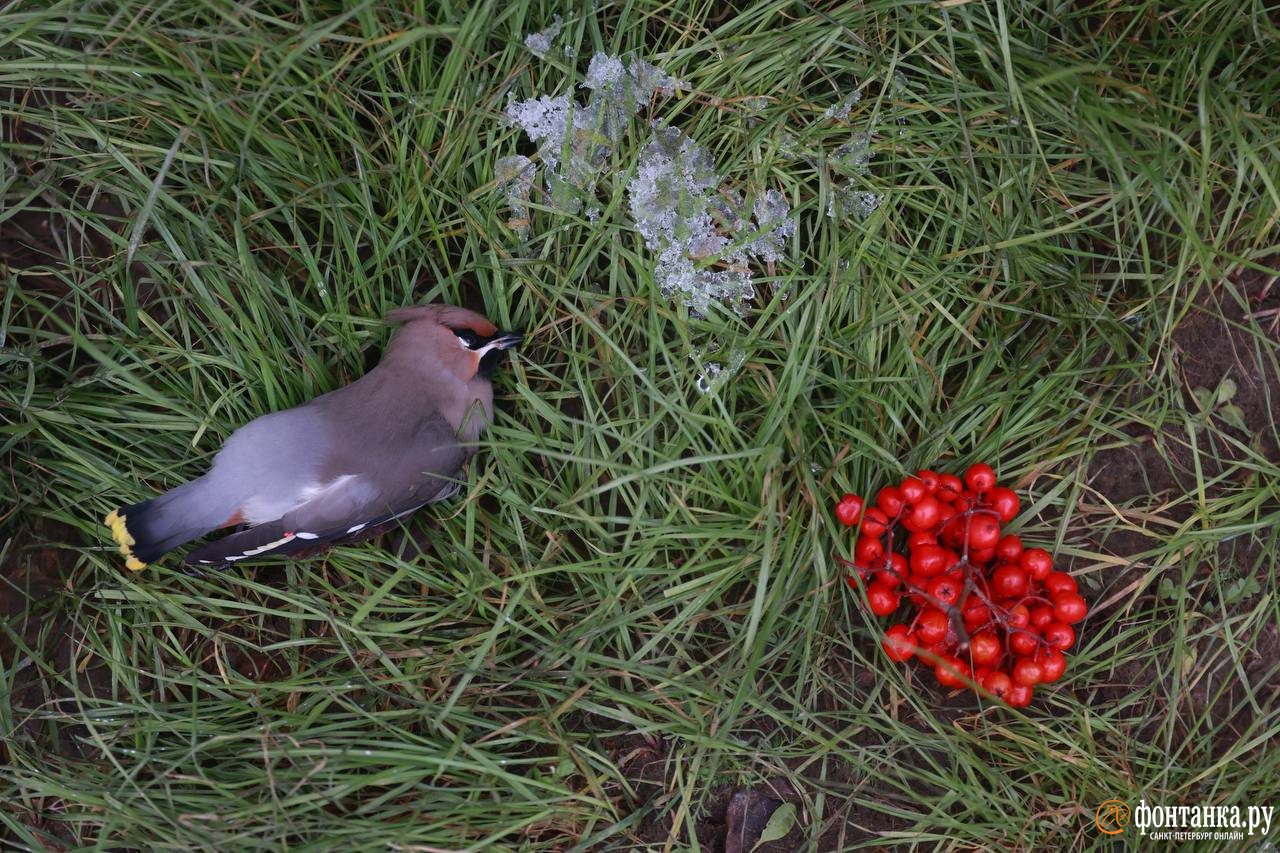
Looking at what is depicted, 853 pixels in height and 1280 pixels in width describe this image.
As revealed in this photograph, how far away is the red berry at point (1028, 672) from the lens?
3.02 m

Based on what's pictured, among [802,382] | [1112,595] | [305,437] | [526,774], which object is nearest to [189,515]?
[305,437]

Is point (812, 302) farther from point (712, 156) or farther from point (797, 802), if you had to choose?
point (797, 802)

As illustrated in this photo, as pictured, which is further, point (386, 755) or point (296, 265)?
point (296, 265)

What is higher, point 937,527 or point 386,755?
point 937,527

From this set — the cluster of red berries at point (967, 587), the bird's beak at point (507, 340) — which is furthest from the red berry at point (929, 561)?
the bird's beak at point (507, 340)

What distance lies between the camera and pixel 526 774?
3.23 meters

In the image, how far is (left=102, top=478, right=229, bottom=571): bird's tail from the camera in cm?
311

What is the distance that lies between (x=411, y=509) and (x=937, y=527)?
1.89 m

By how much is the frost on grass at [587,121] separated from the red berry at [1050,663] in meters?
2.29

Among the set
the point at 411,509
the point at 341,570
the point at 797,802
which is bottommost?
the point at 797,802

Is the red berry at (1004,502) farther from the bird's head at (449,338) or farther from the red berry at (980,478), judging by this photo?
the bird's head at (449,338)

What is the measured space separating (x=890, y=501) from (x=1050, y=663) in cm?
76

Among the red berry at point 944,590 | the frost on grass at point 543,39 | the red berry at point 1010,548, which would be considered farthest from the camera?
the frost on grass at point 543,39

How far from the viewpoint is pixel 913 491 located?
121 inches
